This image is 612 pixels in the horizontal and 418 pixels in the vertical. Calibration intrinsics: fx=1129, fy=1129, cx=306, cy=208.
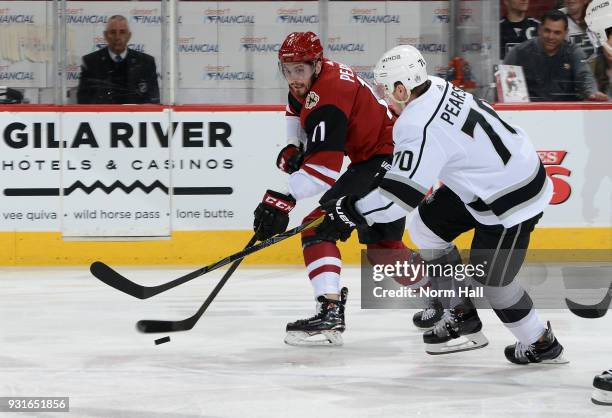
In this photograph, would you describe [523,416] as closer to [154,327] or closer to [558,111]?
[154,327]

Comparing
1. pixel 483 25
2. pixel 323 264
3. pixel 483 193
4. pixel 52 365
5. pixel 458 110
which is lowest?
pixel 52 365

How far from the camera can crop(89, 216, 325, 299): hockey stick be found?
3654 mm

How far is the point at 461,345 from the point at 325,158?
2.55 ft

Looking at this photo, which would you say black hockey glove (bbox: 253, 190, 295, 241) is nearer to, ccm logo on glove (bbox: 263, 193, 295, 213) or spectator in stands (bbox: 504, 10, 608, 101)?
ccm logo on glove (bbox: 263, 193, 295, 213)

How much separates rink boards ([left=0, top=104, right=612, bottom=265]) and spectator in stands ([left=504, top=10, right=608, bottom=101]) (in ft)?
0.29

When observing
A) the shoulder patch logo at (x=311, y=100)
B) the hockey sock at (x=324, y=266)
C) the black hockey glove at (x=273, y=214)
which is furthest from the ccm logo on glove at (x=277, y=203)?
the shoulder patch logo at (x=311, y=100)

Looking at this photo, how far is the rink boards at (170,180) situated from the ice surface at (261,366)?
91 centimetres

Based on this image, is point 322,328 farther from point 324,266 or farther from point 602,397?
point 602,397

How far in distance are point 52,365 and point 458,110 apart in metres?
1.50

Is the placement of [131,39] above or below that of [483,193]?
above

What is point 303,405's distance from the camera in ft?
9.95

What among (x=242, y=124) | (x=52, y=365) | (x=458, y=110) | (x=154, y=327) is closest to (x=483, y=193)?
(x=458, y=110)

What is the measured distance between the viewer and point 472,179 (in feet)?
11.0

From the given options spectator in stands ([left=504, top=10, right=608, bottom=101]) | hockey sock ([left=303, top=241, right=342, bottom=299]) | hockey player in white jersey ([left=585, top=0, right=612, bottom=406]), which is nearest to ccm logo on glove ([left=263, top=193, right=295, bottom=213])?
hockey sock ([left=303, top=241, right=342, bottom=299])
